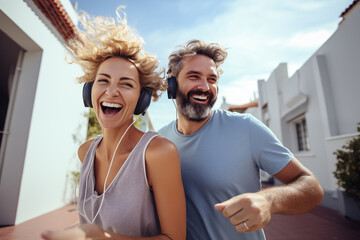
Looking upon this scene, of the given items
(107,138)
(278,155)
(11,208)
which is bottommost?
(11,208)

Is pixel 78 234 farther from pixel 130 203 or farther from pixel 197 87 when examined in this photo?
pixel 197 87

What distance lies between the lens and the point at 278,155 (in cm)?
154

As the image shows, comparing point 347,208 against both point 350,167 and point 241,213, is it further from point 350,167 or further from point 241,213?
point 241,213

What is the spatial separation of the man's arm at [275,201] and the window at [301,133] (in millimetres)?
8914

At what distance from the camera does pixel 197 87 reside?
1.96 metres

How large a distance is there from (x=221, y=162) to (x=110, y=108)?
3.05ft

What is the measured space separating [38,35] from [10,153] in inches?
108

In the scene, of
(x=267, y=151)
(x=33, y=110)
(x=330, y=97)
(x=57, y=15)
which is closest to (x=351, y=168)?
(x=330, y=97)

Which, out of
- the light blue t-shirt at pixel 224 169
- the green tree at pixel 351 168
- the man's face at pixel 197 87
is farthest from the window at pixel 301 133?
the light blue t-shirt at pixel 224 169

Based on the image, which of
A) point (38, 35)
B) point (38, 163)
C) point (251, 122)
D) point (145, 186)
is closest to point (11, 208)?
point (38, 163)

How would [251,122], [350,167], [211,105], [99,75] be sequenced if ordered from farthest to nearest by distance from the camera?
1. [350,167]
2. [211,105]
3. [251,122]
4. [99,75]

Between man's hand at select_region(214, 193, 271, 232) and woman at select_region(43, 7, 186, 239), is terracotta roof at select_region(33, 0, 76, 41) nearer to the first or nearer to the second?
woman at select_region(43, 7, 186, 239)

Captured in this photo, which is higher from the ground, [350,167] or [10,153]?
[10,153]

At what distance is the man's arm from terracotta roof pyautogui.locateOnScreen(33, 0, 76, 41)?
559cm
